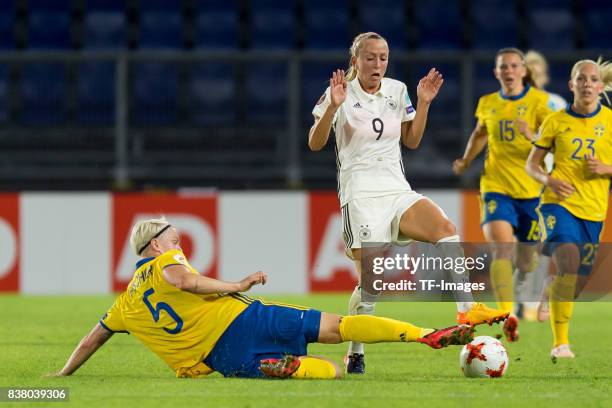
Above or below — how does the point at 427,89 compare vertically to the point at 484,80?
below

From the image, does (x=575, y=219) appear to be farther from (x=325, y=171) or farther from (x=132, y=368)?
(x=325, y=171)

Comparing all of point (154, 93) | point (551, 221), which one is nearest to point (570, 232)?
point (551, 221)

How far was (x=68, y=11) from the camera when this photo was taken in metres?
15.4

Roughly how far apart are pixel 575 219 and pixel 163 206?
6214 millimetres

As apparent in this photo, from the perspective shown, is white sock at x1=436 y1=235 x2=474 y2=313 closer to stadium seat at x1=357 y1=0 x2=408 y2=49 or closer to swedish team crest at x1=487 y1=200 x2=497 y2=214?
swedish team crest at x1=487 y1=200 x2=497 y2=214

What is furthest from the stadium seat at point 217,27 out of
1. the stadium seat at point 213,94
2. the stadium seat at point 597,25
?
the stadium seat at point 597,25

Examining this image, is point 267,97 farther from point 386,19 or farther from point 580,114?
point 580,114

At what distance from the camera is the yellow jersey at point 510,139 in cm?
978

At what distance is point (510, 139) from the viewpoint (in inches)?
386

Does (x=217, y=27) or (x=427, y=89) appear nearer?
(x=427, y=89)

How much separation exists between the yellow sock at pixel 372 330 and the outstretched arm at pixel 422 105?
131cm

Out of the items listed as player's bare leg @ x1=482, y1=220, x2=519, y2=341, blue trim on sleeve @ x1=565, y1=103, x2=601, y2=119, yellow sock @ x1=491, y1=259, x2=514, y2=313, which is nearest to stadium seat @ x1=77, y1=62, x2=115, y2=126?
player's bare leg @ x1=482, y1=220, x2=519, y2=341

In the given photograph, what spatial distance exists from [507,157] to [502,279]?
95 cm

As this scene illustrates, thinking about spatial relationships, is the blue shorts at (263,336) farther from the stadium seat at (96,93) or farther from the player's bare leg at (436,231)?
the stadium seat at (96,93)
